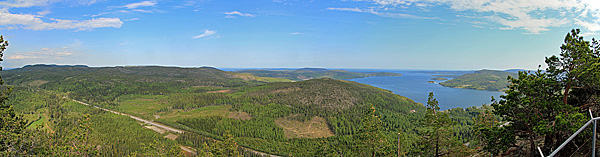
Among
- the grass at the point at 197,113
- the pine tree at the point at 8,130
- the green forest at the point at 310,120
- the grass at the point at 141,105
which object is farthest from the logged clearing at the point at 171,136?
the pine tree at the point at 8,130

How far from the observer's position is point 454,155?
18766 millimetres

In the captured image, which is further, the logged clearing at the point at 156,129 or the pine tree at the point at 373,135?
the logged clearing at the point at 156,129

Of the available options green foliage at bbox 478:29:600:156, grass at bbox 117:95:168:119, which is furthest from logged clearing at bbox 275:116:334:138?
green foliage at bbox 478:29:600:156

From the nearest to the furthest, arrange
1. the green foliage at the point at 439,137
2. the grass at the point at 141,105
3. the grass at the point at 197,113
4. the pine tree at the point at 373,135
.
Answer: the green foliage at the point at 439,137
the pine tree at the point at 373,135
the grass at the point at 197,113
the grass at the point at 141,105

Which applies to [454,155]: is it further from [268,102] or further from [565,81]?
[268,102]

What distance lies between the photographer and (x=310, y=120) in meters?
114

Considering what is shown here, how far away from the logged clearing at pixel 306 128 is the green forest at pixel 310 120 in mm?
479

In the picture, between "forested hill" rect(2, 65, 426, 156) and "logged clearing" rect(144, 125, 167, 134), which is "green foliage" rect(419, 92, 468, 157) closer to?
"forested hill" rect(2, 65, 426, 156)

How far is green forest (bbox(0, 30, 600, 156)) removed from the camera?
12023mm

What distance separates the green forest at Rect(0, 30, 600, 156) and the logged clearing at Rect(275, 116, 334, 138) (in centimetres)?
48

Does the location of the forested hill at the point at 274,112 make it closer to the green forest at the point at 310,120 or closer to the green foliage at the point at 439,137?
the green forest at the point at 310,120

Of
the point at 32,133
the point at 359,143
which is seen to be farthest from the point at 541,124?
the point at 32,133

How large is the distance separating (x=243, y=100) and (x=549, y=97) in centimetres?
14598

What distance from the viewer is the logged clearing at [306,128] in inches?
3912
